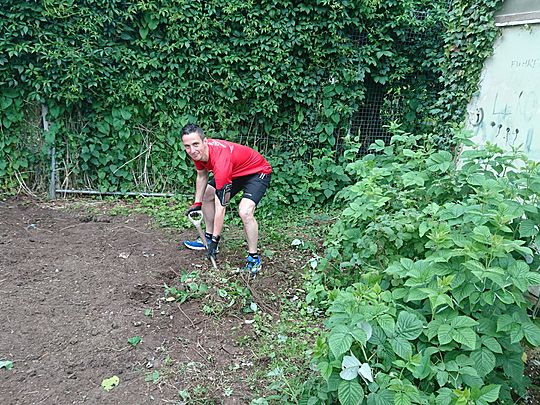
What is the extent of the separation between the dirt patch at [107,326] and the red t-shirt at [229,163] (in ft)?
2.92

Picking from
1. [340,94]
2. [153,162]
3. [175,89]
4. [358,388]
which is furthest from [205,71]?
[358,388]

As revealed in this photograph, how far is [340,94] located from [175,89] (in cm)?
215

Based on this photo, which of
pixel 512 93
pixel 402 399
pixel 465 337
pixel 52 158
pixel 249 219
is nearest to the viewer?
pixel 402 399

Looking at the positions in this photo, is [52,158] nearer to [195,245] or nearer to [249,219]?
[195,245]

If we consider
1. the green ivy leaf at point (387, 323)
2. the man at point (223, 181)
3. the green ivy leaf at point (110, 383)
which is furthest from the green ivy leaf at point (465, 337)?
the man at point (223, 181)

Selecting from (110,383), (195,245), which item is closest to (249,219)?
(195,245)

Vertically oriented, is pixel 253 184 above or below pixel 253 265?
above

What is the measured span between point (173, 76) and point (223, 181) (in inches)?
92.8

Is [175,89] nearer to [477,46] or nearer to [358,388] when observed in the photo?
[477,46]

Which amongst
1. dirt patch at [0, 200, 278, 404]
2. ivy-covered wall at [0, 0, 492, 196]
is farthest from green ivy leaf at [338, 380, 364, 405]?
ivy-covered wall at [0, 0, 492, 196]

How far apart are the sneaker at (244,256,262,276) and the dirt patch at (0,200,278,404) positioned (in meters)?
0.09

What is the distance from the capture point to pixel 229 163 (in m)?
3.66

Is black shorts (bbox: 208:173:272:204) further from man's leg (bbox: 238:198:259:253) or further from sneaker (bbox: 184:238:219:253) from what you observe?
sneaker (bbox: 184:238:219:253)

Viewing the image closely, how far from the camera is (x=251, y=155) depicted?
402cm
